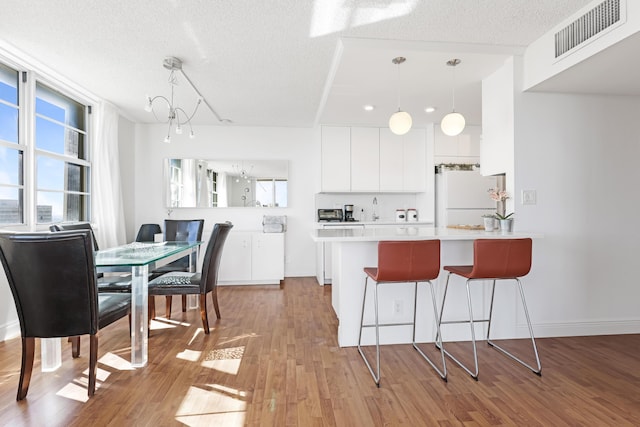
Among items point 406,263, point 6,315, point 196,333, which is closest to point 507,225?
Result: point 406,263

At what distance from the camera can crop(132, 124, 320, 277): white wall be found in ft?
16.7

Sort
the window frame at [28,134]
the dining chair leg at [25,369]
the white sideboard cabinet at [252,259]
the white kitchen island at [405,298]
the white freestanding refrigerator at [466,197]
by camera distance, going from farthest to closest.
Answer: the white sideboard cabinet at [252,259] < the white freestanding refrigerator at [466,197] < the window frame at [28,134] < the white kitchen island at [405,298] < the dining chair leg at [25,369]

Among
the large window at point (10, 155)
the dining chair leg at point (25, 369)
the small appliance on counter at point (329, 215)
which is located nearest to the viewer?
the dining chair leg at point (25, 369)

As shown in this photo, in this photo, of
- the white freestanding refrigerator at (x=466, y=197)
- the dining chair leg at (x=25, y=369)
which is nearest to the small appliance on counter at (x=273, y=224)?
the white freestanding refrigerator at (x=466, y=197)

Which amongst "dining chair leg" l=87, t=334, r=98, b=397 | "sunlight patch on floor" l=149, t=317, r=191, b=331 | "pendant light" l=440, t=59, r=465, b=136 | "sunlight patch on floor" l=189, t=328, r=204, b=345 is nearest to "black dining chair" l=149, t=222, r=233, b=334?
"sunlight patch on floor" l=189, t=328, r=204, b=345

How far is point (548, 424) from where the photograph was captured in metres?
1.66

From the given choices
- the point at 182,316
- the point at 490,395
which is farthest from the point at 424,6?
the point at 182,316

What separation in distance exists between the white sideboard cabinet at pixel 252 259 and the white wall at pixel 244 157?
512 millimetres

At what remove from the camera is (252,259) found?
15.7 ft

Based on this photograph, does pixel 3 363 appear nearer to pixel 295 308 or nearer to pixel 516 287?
pixel 295 308

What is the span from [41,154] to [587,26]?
469 centimetres

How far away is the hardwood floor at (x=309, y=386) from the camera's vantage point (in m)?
1.72

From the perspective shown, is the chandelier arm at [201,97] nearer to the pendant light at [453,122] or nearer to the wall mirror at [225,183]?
the wall mirror at [225,183]

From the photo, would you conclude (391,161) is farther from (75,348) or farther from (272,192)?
(75,348)
